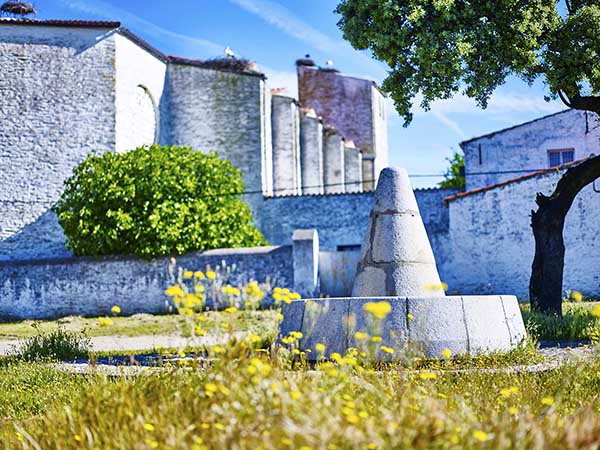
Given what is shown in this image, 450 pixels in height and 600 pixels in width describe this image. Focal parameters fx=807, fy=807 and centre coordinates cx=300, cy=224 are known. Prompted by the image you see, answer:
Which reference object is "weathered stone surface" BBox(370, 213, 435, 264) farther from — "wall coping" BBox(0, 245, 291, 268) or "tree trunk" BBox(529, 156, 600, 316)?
"wall coping" BBox(0, 245, 291, 268)

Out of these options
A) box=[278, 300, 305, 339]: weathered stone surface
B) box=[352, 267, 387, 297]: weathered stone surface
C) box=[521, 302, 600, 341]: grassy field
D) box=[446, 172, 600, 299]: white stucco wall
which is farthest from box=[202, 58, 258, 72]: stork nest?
box=[278, 300, 305, 339]: weathered stone surface

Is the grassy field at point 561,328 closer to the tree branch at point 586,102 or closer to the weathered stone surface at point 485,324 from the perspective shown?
the weathered stone surface at point 485,324

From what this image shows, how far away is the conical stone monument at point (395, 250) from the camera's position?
32.4 ft

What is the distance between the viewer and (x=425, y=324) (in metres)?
8.23

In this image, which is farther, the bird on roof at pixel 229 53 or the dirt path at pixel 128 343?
the bird on roof at pixel 229 53

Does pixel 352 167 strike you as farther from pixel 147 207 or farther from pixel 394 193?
pixel 394 193

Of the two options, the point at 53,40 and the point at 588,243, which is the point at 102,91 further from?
the point at 588,243

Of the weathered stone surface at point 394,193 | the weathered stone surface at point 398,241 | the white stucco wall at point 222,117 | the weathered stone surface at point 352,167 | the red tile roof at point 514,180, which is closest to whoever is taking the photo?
the weathered stone surface at point 398,241

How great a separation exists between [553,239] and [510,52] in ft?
10.1

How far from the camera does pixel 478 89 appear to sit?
43.0 ft

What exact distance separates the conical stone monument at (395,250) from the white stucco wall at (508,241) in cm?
1287

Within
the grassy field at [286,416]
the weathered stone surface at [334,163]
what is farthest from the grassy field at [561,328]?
the weathered stone surface at [334,163]

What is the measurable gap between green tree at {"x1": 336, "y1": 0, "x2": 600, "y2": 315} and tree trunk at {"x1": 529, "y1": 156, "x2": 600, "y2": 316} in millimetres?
16

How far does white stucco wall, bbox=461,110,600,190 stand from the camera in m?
28.6
